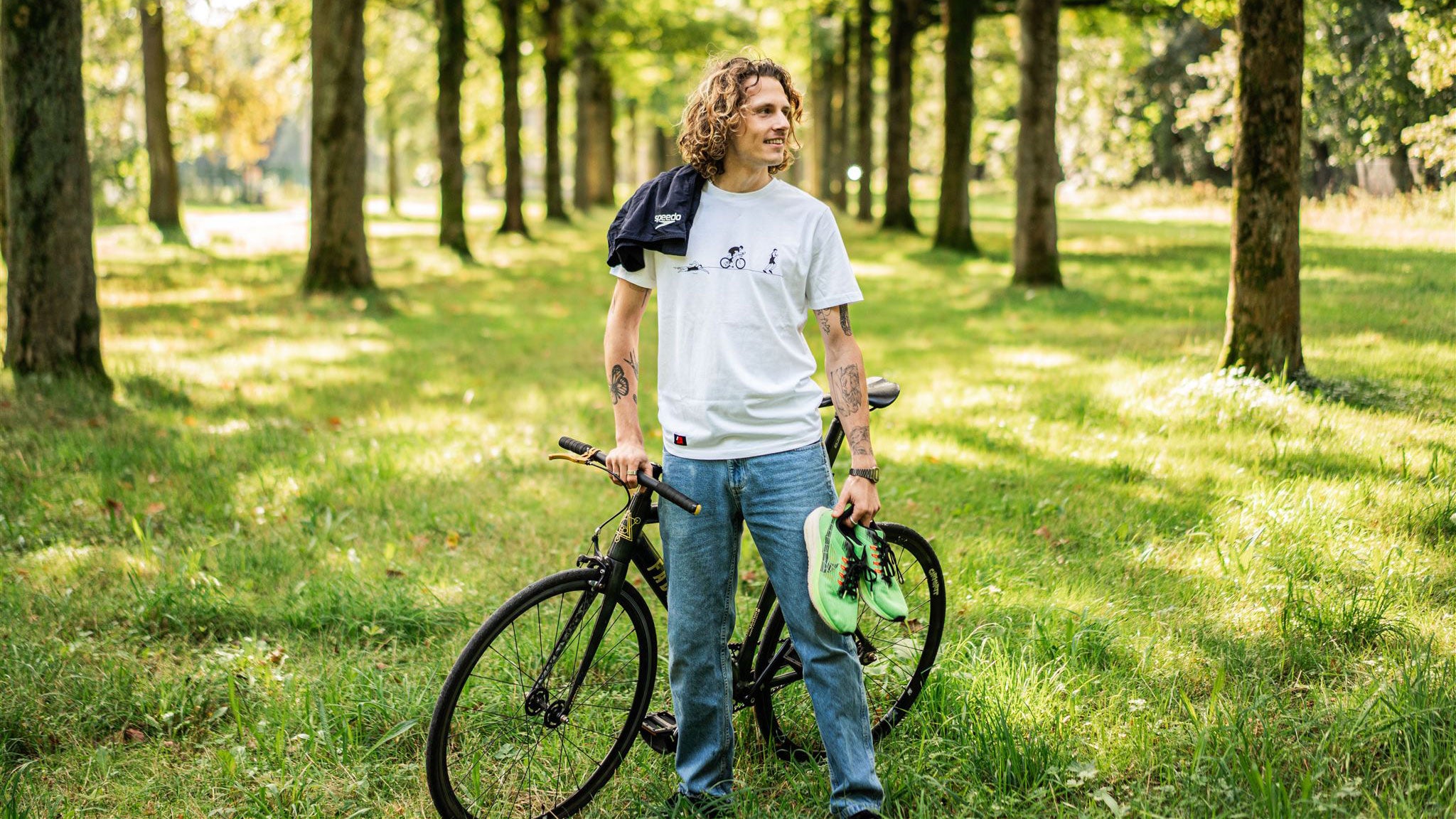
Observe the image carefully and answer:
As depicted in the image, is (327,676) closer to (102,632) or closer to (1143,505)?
(102,632)

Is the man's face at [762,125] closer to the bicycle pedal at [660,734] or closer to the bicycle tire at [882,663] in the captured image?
the bicycle tire at [882,663]

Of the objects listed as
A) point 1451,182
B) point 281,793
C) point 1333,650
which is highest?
point 1451,182

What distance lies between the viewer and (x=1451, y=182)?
7383mm

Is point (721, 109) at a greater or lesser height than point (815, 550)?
greater

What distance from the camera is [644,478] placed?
10.3ft

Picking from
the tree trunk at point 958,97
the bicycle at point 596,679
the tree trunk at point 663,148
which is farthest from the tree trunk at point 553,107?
the bicycle at point 596,679

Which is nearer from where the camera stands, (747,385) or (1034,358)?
(747,385)

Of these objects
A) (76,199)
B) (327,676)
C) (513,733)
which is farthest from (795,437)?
(76,199)

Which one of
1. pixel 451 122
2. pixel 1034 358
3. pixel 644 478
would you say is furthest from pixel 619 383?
pixel 451 122

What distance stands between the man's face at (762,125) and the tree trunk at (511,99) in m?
23.6

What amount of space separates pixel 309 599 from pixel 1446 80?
768 centimetres

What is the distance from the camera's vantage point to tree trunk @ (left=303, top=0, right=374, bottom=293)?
594 inches

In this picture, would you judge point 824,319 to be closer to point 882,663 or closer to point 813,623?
point 813,623

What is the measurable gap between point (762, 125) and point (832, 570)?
1.26 metres
